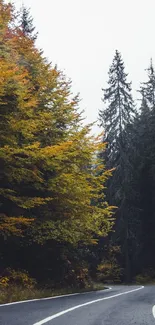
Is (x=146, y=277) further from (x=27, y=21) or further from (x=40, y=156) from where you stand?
(x=40, y=156)

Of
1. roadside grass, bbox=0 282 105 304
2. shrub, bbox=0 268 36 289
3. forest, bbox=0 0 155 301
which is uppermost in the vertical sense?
forest, bbox=0 0 155 301

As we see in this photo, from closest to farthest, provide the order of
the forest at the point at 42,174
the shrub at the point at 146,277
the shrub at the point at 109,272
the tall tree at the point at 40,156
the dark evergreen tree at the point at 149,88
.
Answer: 1. the tall tree at the point at 40,156
2. the forest at the point at 42,174
3. the shrub at the point at 146,277
4. the shrub at the point at 109,272
5. the dark evergreen tree at the point at 149,88

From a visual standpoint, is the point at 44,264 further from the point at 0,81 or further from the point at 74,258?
the point at 0,81

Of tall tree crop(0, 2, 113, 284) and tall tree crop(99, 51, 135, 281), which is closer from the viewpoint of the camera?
tall tree crop(0, 2, 113, 284)

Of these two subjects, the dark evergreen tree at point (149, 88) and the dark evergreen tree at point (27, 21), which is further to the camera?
the dark evergreen tree at point (149, 88)

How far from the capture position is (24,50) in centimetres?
2156

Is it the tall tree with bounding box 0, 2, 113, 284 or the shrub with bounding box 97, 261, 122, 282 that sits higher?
the tall tree with bounding box 0, 2, 113, 284

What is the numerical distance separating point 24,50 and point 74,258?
1062 cm

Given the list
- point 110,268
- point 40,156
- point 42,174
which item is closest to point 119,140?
point 110,268

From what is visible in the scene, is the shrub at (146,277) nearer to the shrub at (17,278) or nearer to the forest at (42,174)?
the forest at (42,174)

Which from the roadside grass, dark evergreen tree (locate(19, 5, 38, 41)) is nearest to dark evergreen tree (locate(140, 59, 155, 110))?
dark evergreen tree (locate(19, 5, 38, 41))

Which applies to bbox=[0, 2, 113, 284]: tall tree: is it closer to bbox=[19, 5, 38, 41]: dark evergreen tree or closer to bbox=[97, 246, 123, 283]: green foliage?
bbox=[19, 5, 38, 41]: dark evergreen tree

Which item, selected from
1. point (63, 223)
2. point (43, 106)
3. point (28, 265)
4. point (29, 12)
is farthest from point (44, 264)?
point (29, 12)

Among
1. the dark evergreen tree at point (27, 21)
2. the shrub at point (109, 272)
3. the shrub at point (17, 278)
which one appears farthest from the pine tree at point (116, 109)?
the shrub at point (17, 278)
